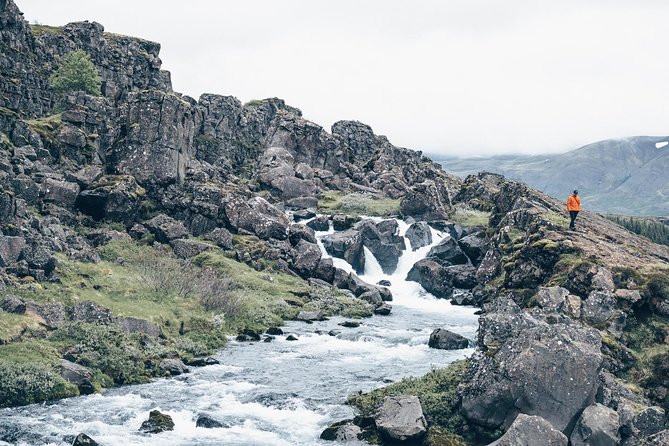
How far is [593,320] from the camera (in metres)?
42.3

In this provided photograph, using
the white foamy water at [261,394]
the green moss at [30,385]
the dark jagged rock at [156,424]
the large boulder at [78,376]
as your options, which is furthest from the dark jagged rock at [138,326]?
the dark jagged rock at [156,424]

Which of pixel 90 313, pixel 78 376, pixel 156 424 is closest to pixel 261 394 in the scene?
pixel 156 424

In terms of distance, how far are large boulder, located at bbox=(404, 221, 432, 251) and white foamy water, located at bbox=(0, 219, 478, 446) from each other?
119ft

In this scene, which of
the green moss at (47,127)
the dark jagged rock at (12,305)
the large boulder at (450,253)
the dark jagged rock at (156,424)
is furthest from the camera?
the large boulder at (450,253)

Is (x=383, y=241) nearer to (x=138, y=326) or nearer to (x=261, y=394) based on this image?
(x=138, y=326)

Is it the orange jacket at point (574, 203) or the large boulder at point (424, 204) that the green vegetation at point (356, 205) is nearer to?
the large boulder at point (424, 204)

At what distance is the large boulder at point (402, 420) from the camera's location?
99.1 ft

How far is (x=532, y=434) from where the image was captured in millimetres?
26828

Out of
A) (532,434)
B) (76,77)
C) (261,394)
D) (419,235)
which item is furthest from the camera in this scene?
(76,77)

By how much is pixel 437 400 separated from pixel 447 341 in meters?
17.8

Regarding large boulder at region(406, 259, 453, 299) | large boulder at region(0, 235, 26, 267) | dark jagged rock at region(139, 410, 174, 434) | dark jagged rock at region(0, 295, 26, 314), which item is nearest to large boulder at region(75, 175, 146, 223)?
large boulder at region(0, 235, 26, 267)

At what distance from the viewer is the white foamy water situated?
31.0m

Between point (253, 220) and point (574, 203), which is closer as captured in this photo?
point (574, 203)

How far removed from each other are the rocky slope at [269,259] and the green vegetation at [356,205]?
66 centimetres
